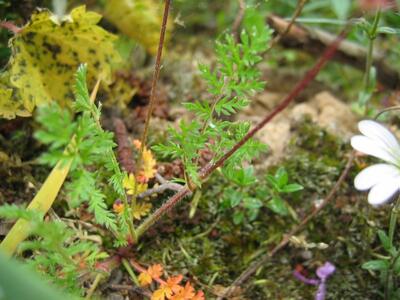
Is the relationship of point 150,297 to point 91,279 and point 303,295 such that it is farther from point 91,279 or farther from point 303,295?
point 303,295

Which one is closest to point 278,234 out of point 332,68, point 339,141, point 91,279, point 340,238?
point 340,238

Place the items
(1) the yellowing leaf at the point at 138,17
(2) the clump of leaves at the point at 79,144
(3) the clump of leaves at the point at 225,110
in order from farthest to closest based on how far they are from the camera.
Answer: (1) the yellowing leaf at the point at 138,17
(3) the clump of leaves at the point at 225,110
(2) the clump of leaves at the point at 79,144

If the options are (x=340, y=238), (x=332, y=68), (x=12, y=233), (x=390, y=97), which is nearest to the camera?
(x=12, y=233)

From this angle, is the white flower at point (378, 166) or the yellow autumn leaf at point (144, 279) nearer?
the white flower at point (378, 166)

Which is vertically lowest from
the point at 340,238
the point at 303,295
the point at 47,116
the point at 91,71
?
the point at 303,295

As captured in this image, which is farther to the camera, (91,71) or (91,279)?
(91,71)

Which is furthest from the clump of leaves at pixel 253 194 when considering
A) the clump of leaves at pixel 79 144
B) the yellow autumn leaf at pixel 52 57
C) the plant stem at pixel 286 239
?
the yellow autumn leaf at pixel 52 57

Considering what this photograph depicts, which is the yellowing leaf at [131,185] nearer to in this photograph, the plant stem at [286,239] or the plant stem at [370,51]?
the plant stem at [286,239]
